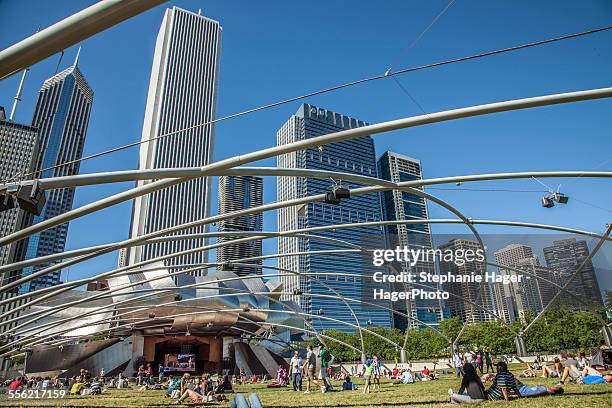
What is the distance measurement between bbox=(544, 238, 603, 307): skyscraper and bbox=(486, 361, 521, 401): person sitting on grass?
55.7 ft

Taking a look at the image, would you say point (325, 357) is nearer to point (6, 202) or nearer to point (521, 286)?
point (6, 202)

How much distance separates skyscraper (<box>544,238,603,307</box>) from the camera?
2727cm

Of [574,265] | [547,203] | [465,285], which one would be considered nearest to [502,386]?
[547,203]

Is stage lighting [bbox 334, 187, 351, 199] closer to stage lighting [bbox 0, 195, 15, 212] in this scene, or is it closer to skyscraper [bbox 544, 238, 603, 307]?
stage lighting [bbox 0, 195, 15, 212]

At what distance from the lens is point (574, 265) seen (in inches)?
1201

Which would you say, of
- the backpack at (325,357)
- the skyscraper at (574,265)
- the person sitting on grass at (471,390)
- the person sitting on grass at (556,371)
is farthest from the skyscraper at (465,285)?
the person sitting on grass at (471,390)

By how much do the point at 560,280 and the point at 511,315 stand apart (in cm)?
641

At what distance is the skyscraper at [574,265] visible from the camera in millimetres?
27266

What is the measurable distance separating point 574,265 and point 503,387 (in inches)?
964

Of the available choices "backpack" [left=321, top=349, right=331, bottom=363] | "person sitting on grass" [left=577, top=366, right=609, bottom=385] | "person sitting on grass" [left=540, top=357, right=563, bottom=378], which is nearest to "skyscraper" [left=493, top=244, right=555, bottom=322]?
"person sitting on grass" [left=540, top=357, right=563, bottom=378]

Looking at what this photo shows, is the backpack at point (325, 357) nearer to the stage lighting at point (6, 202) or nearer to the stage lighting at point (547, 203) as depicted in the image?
the stage lighting at point (547, 203)

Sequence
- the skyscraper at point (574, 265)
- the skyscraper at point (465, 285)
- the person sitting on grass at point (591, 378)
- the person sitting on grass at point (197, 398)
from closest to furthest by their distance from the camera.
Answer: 1. the person sitting on grass at point (591, 378)
2. the person sitting on grass at point (197, 398)
3. the skyscraper at point (465, 285)
4. the skyscraper at point (574, 265)

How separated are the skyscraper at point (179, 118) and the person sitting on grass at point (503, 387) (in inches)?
5339

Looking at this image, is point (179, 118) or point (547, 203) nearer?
point (547, 203)
